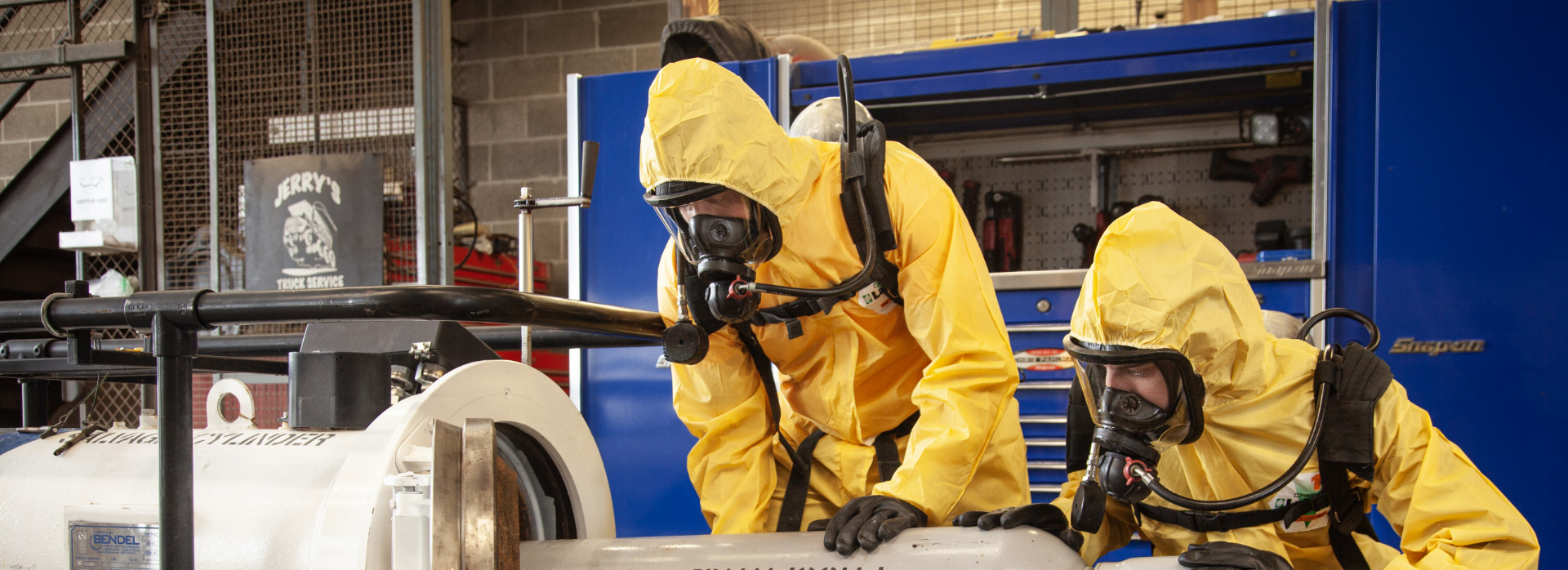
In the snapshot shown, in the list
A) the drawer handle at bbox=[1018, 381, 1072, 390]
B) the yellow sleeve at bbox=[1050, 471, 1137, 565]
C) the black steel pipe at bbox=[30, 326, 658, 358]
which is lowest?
the yellow sleeve at bbox=[1050, 471, 1137, 565]

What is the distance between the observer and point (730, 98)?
4.23 feet

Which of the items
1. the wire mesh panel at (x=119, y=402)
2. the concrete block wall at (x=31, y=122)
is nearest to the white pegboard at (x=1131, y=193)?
the wire mesh panel at (x=119, y=402)

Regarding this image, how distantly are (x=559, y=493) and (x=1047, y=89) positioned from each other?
2082 millimetres

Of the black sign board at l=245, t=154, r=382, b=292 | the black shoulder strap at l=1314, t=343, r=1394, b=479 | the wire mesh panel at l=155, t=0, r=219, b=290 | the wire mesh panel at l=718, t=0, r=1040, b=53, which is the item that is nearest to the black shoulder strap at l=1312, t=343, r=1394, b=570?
the black shoulder strap at l=1314, t=343, r=1394, b=479

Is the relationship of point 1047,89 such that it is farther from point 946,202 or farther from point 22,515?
point 22,515

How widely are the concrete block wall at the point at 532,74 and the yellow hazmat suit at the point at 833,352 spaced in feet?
11.5

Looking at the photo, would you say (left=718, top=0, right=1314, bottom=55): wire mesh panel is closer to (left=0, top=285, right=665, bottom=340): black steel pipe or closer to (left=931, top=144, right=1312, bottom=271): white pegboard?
(left=931, top=144, right=1312, bottom=271): white pegboard

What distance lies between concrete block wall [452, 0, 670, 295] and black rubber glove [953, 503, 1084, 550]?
4.03 m

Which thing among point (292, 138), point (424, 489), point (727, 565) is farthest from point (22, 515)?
point (292, 138)

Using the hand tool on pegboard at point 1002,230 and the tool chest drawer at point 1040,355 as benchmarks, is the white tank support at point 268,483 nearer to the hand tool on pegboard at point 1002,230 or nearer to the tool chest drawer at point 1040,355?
the tool chest drawer at point 1040,355

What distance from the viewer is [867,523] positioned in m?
1.05

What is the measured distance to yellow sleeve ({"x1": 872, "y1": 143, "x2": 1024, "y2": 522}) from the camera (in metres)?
1.25

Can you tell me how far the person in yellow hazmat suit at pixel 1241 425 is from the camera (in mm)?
1138

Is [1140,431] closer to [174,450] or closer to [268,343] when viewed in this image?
[174,450]
